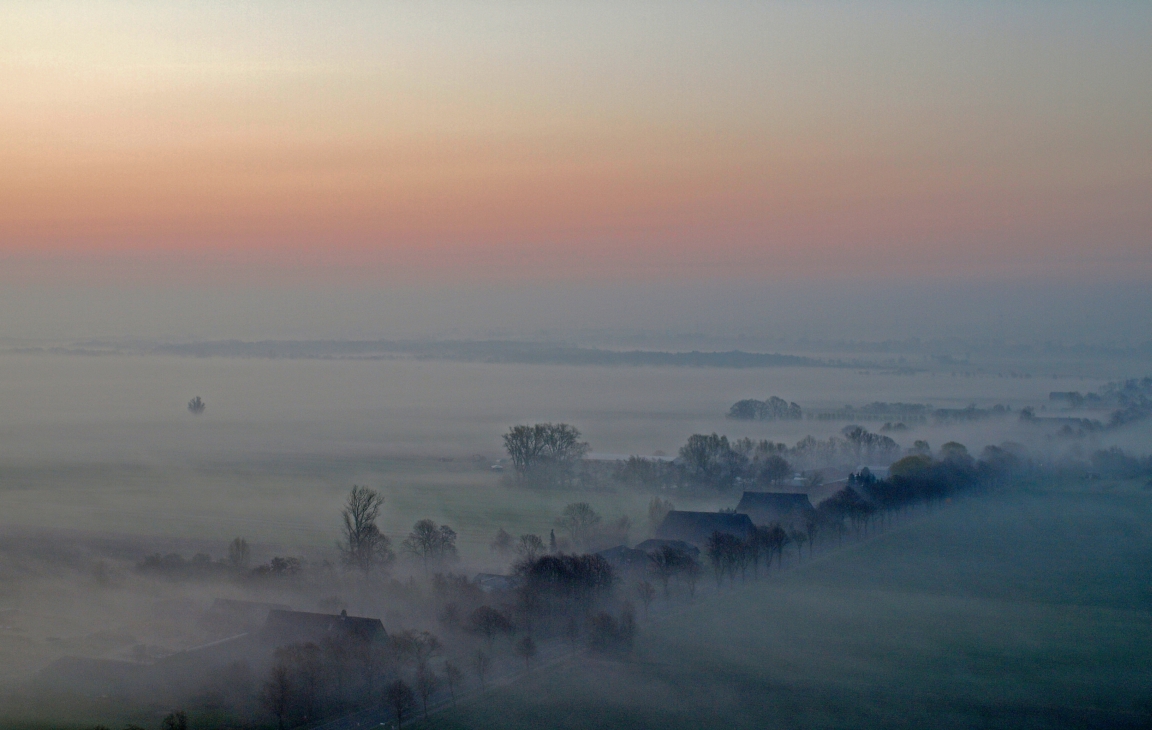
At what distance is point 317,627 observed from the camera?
22.7m

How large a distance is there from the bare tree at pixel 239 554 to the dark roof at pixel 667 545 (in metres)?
11.3

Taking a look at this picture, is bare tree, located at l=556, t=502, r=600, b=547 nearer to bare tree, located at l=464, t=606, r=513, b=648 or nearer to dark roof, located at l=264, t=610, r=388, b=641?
bare tree, located at l=464, t=606, r=513, b=648

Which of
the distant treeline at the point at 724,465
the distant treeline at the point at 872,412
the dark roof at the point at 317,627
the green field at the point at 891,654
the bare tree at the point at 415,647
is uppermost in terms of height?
the distant treeline at the point at 872,412

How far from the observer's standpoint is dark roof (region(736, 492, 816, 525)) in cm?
3847

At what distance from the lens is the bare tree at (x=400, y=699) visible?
1925 centimetres

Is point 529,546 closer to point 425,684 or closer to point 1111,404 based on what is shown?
point 425,684

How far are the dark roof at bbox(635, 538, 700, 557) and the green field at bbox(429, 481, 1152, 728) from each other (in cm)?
268

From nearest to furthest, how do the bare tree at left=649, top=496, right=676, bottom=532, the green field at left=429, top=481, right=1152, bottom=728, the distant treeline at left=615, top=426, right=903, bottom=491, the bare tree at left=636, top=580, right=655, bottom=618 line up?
the green field at left=429, top=481, right=1152, bottom=728 → the bare tree at left=636, top=580, right=655, bottom=618 → the bare tree at left=649, top=496, right=676, bottom=532 → the distant treeline at left=615, top=426, right=903, bottom=491

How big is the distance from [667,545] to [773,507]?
363 inches

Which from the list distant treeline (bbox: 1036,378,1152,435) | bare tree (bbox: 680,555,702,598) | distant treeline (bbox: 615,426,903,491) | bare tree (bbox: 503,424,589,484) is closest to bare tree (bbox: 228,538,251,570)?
bare tree (bbox: 680,555,702,598)

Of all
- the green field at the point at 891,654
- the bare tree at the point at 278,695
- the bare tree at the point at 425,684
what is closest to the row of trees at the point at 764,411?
the green field at the point at 891,654

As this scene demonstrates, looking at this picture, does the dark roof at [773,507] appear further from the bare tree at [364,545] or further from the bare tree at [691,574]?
the bare tree at [364,545]

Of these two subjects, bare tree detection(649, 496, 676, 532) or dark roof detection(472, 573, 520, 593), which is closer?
dark roof detection(472, 573, 520, 593)

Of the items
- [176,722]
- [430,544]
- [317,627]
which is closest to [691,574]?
[430,544]
